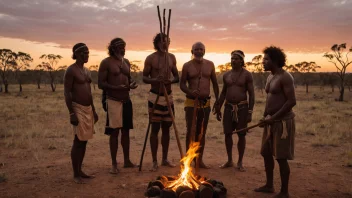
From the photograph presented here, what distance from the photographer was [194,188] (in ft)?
12.9

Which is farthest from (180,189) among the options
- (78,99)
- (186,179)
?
(78,99)

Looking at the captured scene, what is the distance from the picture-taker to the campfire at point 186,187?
3.74 metres

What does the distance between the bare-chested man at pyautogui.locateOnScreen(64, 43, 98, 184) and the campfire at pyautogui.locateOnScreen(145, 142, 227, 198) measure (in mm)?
1498

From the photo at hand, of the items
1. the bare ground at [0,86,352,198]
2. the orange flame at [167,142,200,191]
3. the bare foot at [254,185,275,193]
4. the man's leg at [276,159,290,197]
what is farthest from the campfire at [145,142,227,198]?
the man's leg at [276,159,290,197]

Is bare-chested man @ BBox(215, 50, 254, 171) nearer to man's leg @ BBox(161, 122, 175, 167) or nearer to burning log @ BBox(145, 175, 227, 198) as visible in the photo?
man's leg @ BBox(161, 122, 175, 167)

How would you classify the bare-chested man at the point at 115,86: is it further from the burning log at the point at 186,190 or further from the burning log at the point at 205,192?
the burning log at the point at 205,192

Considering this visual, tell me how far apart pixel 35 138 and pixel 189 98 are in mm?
5847

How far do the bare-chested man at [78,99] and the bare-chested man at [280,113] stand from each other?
280 centimetres

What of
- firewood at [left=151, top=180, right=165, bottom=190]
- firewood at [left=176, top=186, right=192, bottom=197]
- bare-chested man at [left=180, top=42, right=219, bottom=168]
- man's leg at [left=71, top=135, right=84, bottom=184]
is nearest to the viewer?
firewood at [left=176, top=186, right=192, bottom=197]

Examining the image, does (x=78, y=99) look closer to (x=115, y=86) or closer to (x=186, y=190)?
(x=115, y=86)

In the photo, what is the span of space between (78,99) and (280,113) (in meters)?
3.08

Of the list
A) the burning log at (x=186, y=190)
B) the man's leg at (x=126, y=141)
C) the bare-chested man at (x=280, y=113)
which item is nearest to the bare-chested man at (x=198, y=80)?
the man's leg at (x=126, y=141)

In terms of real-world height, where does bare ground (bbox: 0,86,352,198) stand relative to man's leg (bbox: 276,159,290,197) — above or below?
below

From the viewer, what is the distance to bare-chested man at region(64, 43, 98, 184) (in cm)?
468
